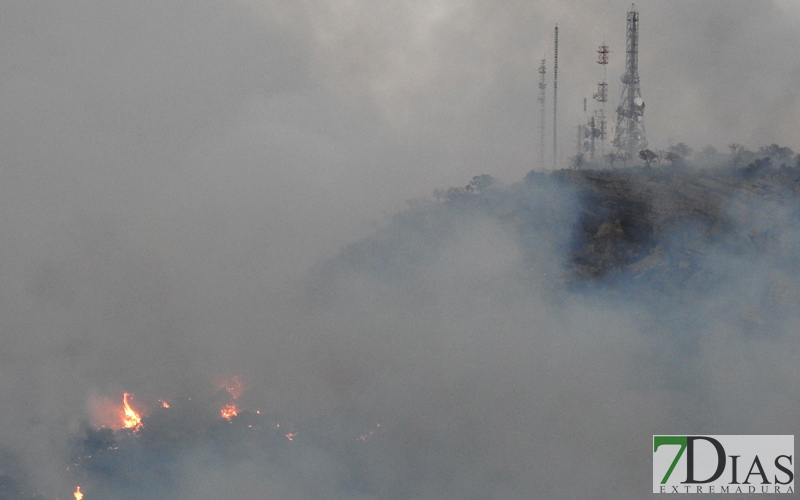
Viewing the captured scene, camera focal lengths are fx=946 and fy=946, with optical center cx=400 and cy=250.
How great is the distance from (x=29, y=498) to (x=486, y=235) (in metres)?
56.2

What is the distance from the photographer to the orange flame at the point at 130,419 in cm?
9512

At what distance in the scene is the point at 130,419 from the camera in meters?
96.2

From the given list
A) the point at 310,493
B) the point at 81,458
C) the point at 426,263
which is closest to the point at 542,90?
the point at 426,263

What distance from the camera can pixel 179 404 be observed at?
318 feet

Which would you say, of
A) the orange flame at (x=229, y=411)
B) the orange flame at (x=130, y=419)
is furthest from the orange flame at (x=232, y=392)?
the orange flame at (x=130, y=419)

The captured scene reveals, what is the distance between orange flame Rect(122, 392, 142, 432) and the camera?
9512cm

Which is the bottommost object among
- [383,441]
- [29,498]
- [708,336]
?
[29,498]

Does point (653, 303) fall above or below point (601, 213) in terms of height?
below

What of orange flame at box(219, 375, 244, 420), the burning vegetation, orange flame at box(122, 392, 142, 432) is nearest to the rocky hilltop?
the burning vegetation

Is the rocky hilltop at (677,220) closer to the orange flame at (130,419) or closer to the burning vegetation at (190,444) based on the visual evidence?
the burning vegetation at (190,444)

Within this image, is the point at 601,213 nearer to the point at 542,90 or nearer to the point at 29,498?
the point at 542,90

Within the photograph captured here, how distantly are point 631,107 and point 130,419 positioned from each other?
76.7m

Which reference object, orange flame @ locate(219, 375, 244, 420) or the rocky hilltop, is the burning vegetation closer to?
orange flame @ locate(219, 375, 244, 420)

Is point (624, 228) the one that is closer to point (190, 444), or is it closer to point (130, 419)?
point (190, 444)
